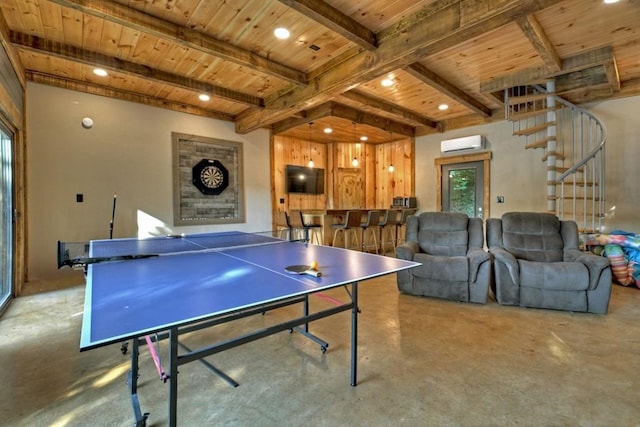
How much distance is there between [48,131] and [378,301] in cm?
506

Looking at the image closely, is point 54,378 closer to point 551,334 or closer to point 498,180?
point 551,334

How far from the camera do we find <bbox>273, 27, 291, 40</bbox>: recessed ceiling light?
3066mm

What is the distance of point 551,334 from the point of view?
257 centimetres

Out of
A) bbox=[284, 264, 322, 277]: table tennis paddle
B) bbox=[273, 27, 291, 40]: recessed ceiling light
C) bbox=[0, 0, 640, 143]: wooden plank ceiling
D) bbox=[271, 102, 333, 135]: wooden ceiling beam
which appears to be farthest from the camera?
bbox=[271, 102, 333, 135]: wooden ceiling beam

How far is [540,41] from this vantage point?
3.25 m

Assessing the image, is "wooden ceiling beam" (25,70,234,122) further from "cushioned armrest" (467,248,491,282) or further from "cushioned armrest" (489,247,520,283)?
"cushioned armrest" (489,247,520,283)

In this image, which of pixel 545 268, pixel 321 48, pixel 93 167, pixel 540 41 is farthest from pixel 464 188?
pixel 93 167

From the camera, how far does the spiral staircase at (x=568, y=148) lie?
466cm

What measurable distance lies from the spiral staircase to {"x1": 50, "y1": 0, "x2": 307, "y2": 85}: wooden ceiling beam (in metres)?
3.76

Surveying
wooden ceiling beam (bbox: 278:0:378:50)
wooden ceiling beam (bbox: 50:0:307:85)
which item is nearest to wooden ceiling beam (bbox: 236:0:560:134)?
wooden ceiling beam (bbox: 278:0:378:50)

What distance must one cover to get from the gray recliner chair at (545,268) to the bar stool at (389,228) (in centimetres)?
256

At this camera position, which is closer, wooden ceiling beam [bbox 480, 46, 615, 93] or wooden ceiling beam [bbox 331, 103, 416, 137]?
wooden ceiling beam [bbox 480, 46, 615, 93]

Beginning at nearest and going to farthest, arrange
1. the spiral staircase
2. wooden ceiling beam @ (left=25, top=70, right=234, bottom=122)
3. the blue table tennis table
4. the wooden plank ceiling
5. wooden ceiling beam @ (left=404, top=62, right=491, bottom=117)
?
the blue table tennis table → the wooden plank ceiling → wooden ceiling beam @ (left=404, top=62, right=491, bottom=117) → wooden ceiling beam @ (left=25, top=70, right=234, bottom=122) → the spiral staircase

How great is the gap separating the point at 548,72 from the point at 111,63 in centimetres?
557
